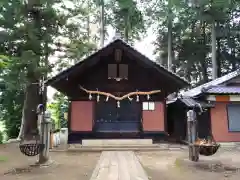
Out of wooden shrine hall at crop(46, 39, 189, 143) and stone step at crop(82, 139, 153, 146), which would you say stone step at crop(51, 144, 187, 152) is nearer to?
stone step at crop(82, 139, 153, 146)

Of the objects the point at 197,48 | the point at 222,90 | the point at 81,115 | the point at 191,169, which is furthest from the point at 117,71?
the point at 197,48

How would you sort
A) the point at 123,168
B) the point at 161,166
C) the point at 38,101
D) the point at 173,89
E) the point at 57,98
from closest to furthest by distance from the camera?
the point at 123,168
the point at 161,166
the point at 173,89
the point at 38,101
the point at 57,98

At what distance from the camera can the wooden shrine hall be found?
11.6 meters

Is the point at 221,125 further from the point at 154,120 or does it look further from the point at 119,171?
the point at 119,171

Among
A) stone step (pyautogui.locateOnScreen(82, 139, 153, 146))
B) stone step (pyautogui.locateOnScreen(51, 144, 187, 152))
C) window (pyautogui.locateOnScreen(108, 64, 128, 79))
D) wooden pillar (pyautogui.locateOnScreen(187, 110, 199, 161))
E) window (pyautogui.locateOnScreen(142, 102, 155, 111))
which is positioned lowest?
stone step (pyautogui.locateOnScreen(51, 144, 187, 152))

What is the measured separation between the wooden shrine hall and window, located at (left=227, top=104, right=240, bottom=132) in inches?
100

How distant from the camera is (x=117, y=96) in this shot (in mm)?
11852

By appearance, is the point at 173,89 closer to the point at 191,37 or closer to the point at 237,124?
the point at 237,124

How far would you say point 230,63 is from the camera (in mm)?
24766

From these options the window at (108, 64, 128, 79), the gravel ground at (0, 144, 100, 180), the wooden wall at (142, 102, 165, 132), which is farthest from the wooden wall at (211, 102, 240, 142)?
the gravel ground at (0, 144, 100, 180)

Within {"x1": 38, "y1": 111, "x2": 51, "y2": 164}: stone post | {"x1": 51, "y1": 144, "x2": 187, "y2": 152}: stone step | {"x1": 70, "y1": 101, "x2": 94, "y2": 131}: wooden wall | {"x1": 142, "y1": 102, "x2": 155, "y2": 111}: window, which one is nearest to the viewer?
{"x1": 38, "y1": 111, "x2": 51, "y2": 164}: stone post

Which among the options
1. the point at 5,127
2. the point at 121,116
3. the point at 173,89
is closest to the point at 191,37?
the point at 173,89

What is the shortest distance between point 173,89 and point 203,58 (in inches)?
532

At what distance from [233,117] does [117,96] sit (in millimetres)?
5441
